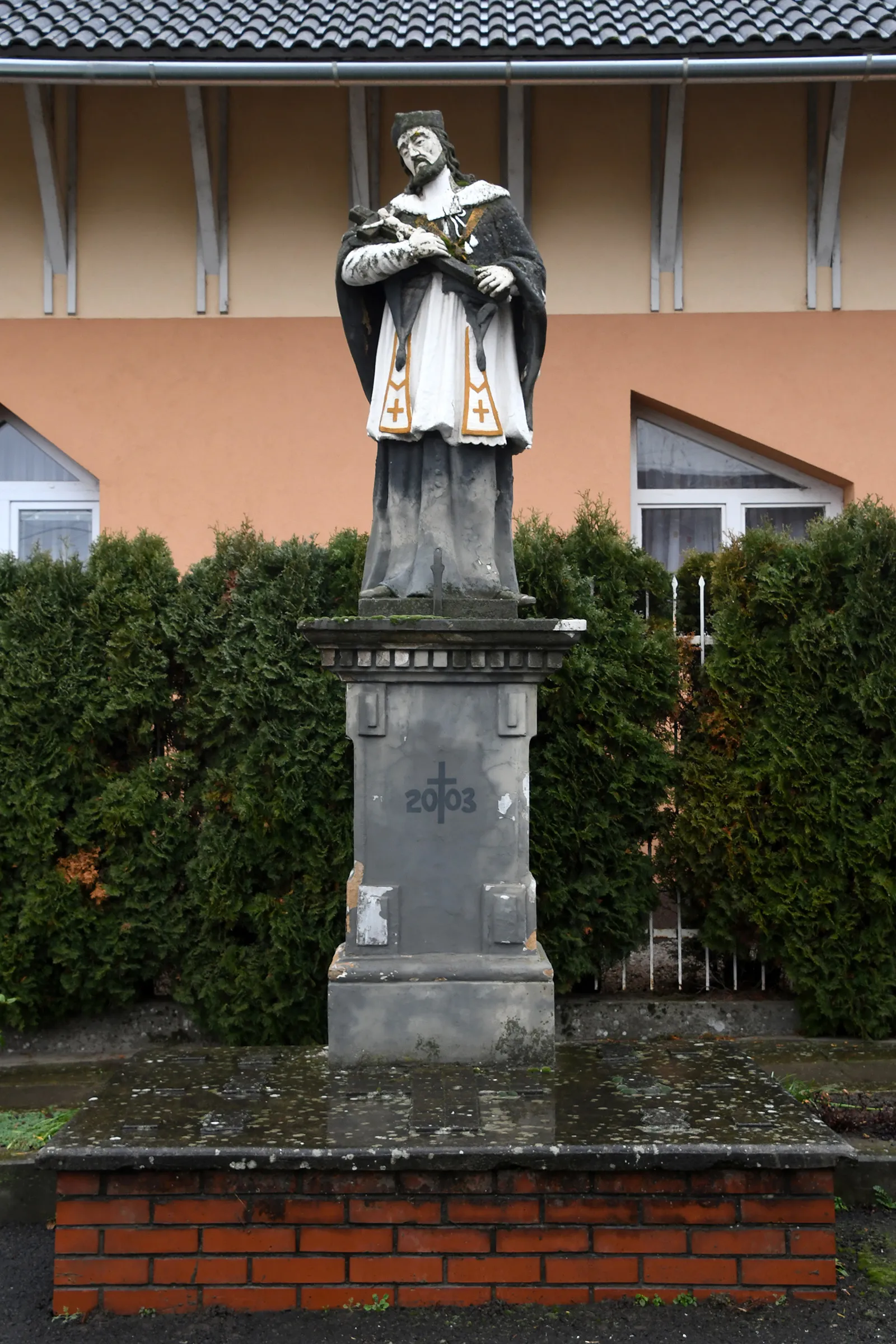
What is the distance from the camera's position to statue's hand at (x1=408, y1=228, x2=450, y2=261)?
4.31 metres

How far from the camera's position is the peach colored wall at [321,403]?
9.77m

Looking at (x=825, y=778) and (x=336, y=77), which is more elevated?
(x=336, y=77)

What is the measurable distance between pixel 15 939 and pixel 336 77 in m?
6.00

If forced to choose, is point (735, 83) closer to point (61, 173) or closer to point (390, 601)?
point (61, 173)

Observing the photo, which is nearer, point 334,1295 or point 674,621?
point 334,1295

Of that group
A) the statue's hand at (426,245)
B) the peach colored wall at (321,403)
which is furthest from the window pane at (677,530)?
the statue's hand at (426,245)

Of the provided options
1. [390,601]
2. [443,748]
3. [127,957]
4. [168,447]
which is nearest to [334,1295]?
[443,748]

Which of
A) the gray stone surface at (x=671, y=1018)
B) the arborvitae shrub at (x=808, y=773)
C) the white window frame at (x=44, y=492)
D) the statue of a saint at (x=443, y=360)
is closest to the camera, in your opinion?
the statue of a saint at (x=443, y=360)

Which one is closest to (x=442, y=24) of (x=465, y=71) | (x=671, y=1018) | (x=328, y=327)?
(x=465, y=71)

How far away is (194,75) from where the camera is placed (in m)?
8.46

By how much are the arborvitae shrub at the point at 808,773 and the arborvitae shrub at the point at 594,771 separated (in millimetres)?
213

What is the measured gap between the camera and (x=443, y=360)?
4422mm

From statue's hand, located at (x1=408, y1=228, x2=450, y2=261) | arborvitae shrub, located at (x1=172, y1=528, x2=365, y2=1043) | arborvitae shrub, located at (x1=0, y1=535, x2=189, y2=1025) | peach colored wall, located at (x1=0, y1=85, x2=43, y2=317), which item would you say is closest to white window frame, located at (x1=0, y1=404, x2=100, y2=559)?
peach colored wall, located at (x1=0, y1=85, x2=43, y2=317)

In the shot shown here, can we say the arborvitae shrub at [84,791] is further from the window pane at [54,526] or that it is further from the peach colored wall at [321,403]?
the window pane at [54,526]
